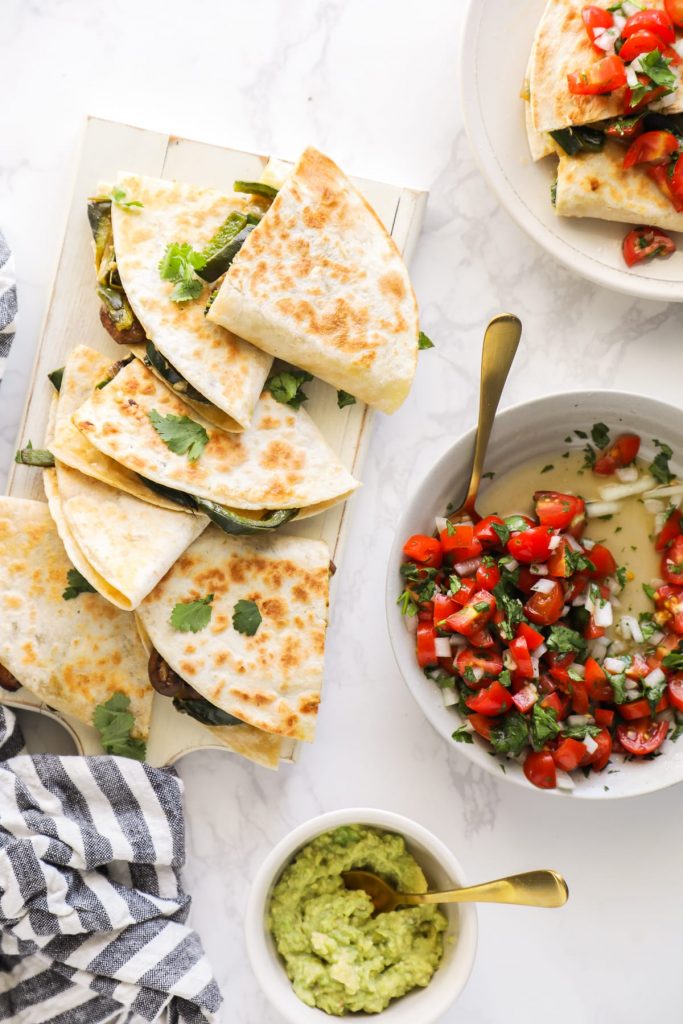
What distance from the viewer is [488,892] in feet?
9.25

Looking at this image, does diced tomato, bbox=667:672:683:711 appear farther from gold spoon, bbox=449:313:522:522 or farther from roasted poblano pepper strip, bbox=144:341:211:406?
roasted poblano pepper strip, bbox=144:341:211:406

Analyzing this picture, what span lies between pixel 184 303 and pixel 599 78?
1.43 meters

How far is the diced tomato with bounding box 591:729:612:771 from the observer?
3.12 metres

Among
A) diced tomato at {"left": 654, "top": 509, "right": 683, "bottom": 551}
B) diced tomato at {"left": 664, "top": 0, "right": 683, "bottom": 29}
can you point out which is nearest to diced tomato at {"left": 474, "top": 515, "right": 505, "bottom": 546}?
diced tomato at {"left": 654, "top": 509, "right": 683, "bottom": 551}

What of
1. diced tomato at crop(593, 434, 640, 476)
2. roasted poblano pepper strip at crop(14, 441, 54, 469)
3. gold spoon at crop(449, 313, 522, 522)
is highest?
gold spoon at crop(449, 313, 522, 522)

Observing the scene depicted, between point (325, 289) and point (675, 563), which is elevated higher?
point (325, 289)

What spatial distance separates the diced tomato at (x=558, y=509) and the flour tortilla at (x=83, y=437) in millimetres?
1146

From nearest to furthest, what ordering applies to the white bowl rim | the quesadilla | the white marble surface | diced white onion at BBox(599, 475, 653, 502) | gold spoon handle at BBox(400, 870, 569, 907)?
gold spoon handle at BBox(400, 870, 569, 907)
the white bowl rim
the quesadilla
diced white onion at BBox(599, 475, 653, 502)
the white marble surface

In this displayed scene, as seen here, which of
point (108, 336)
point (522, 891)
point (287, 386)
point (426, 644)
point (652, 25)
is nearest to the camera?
point (522, 891)

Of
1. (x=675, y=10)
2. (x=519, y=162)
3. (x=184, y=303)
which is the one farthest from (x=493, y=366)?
(x=675, y=10)

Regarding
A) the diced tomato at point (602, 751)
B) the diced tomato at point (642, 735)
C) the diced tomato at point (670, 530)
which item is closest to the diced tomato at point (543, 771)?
the diced tomato at point (602, 751)

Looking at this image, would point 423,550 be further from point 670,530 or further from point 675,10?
point 675,10

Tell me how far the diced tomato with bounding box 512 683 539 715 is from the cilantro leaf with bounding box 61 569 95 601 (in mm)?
1389

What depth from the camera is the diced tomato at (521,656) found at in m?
3.05
